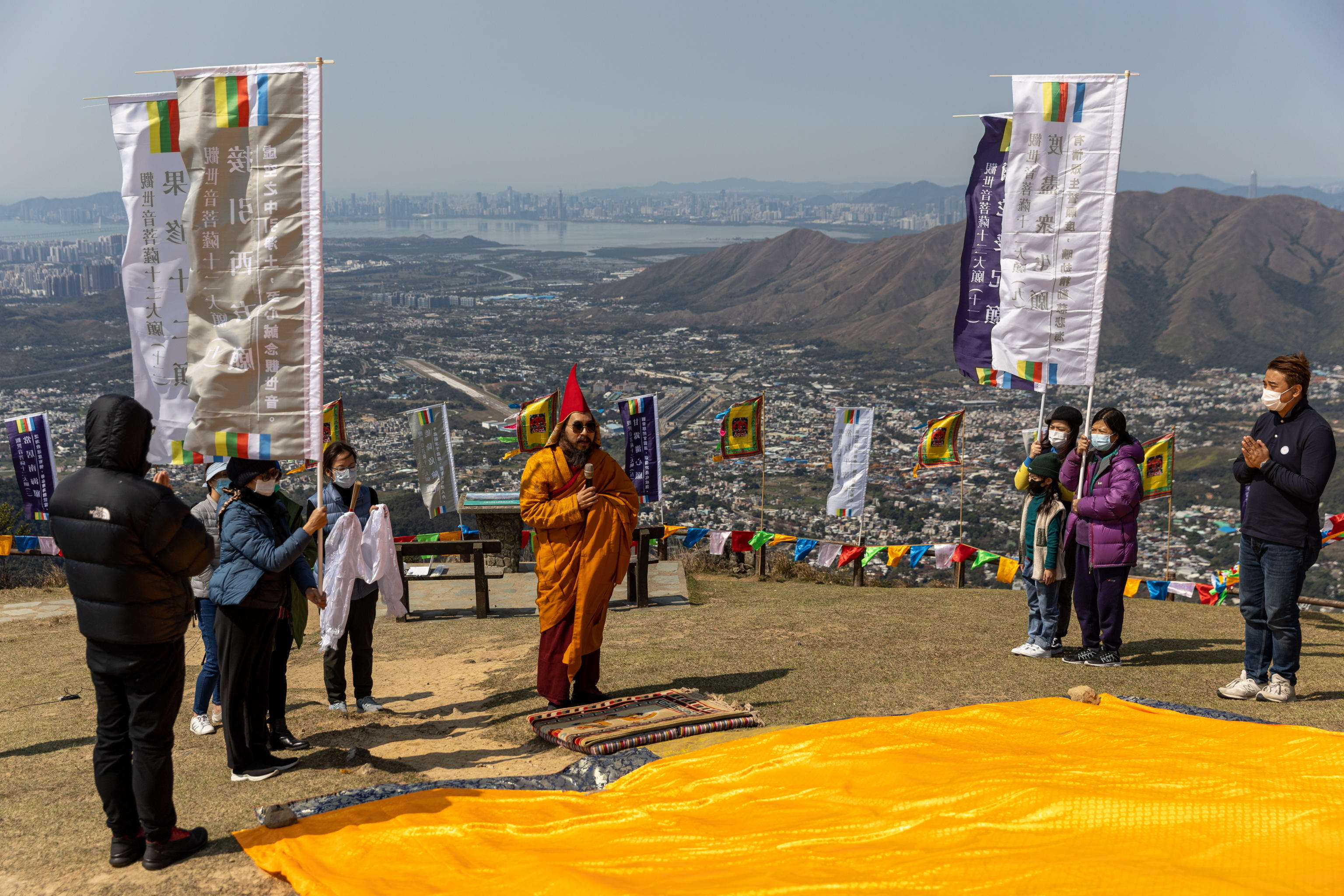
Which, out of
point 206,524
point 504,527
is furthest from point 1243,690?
point 504,527

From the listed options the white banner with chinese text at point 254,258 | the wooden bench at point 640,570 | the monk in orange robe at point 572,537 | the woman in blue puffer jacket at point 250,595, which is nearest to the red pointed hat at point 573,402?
the monk in orange robe at point 572,537

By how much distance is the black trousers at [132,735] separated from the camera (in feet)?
12.9

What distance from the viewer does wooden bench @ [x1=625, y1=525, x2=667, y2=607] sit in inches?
416

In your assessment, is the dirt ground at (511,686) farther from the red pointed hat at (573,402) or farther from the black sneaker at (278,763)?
the red pointed hat at (573,402)

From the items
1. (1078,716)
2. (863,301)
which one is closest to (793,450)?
(1078,716)

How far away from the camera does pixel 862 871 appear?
322cm

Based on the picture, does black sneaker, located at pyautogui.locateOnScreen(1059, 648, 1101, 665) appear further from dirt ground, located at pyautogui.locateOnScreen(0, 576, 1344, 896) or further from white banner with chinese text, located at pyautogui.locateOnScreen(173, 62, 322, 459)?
white banner with chinese text, located at pyautogui.locateOnScreen(173, 62, 322, 459)

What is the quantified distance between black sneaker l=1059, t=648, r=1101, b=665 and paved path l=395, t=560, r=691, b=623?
14.3 ft

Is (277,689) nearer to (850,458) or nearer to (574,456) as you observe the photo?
(574,456)

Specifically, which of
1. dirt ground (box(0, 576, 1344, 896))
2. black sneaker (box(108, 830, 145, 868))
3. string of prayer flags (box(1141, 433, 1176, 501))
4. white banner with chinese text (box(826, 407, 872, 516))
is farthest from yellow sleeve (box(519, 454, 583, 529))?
string of prayer flags (box(1141, 433, 1176, 501))

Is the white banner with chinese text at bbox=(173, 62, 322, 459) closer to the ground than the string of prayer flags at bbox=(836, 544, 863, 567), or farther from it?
farther from it

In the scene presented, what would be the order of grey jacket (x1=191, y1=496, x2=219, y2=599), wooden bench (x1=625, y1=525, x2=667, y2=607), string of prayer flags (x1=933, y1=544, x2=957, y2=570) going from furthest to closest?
string of prayer flags (x1=933, y1=544, x2=957, y2=570)
wooden bench (x1=625, y1=525, x2=667, y2=607)
grey jacket (x1=191, y1=496, x2=219, y2=599)

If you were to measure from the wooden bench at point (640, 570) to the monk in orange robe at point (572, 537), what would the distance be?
13.7 ft

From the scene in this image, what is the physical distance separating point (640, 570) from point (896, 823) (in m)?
7.04
